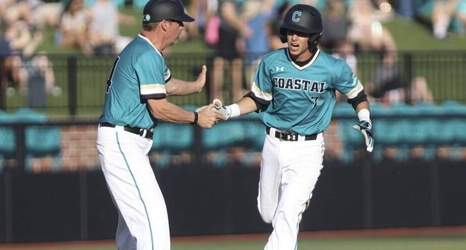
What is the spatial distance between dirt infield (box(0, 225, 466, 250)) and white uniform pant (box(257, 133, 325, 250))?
151 inches

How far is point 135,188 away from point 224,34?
1004 cm

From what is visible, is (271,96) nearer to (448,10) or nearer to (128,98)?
(128,98)

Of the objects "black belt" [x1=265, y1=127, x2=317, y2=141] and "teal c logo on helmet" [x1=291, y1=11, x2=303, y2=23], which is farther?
"black belt" [x1=265, y1=127, x2=317, y2=141]

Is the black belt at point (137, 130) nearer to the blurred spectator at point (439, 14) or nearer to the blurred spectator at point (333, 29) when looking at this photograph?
the blurred spectator at point (333, 29)

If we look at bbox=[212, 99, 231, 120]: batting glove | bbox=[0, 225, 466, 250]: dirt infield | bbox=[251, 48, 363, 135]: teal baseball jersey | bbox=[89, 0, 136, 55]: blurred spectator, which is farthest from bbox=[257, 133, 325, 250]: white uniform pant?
bbox=[89, 0, 136, 55]: blurred spectator

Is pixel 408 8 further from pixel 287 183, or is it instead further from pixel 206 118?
pixel 206 118

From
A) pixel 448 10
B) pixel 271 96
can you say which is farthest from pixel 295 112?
pixel 448 10

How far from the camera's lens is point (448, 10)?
70.7 ft

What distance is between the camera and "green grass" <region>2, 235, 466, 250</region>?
43.2 feet

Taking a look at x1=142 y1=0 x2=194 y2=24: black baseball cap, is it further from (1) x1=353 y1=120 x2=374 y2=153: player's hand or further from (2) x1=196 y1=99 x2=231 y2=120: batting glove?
(1) x1=353 y1=120 x2=374 y2=153: player's hand

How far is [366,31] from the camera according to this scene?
64.4 feet

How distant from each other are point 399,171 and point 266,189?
4912 millimetres

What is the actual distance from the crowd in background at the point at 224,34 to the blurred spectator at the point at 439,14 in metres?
1.17

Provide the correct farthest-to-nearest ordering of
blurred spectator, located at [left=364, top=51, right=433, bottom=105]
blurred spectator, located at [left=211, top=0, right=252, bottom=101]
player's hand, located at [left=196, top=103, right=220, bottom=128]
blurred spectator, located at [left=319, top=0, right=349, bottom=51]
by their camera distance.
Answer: blurred spectator, located at [left=319, top=0, right=349, bottom=51]
blurred spectator, located at [left=364, top=51, right=433, bottom=105]
blurred spectator, located at [left=211, top=0, right=252, bottom=101]
player's hand, located at [left=196, top=103, right=220, bottom=128]
